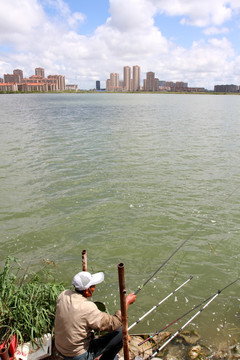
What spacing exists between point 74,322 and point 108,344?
3.56 ft

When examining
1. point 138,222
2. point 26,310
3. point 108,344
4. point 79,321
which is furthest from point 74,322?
point 138,222

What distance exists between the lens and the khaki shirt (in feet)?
13.2

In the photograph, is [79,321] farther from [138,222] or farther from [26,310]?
[138,222]

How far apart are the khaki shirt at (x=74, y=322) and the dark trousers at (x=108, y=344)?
16.6 inches

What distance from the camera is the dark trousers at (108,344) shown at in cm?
459

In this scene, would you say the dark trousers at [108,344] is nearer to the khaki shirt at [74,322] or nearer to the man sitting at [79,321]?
the man sitting at [79,321]

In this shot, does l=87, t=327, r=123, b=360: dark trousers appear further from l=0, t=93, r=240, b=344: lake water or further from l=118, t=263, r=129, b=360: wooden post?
l=0, t=93, r=240, b=344: lake water

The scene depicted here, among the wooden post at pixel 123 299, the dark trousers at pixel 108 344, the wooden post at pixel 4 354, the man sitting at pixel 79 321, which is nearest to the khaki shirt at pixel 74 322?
the man sitting at pixel 79 321

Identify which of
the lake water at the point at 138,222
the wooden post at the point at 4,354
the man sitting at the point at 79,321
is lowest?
the lake water at the point at 138,222

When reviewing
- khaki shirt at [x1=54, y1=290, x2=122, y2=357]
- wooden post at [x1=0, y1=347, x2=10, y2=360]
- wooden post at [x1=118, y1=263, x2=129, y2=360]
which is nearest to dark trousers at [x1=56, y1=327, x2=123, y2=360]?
wooden post at [x1=118, y1=263, x2=129, y2=360]

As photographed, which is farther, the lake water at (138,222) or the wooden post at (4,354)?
the lake water at (138,222)

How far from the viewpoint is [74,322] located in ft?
13.2

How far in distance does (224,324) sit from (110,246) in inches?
173

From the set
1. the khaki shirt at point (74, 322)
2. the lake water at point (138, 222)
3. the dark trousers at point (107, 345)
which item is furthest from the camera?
the lake water at point (138, 222)
